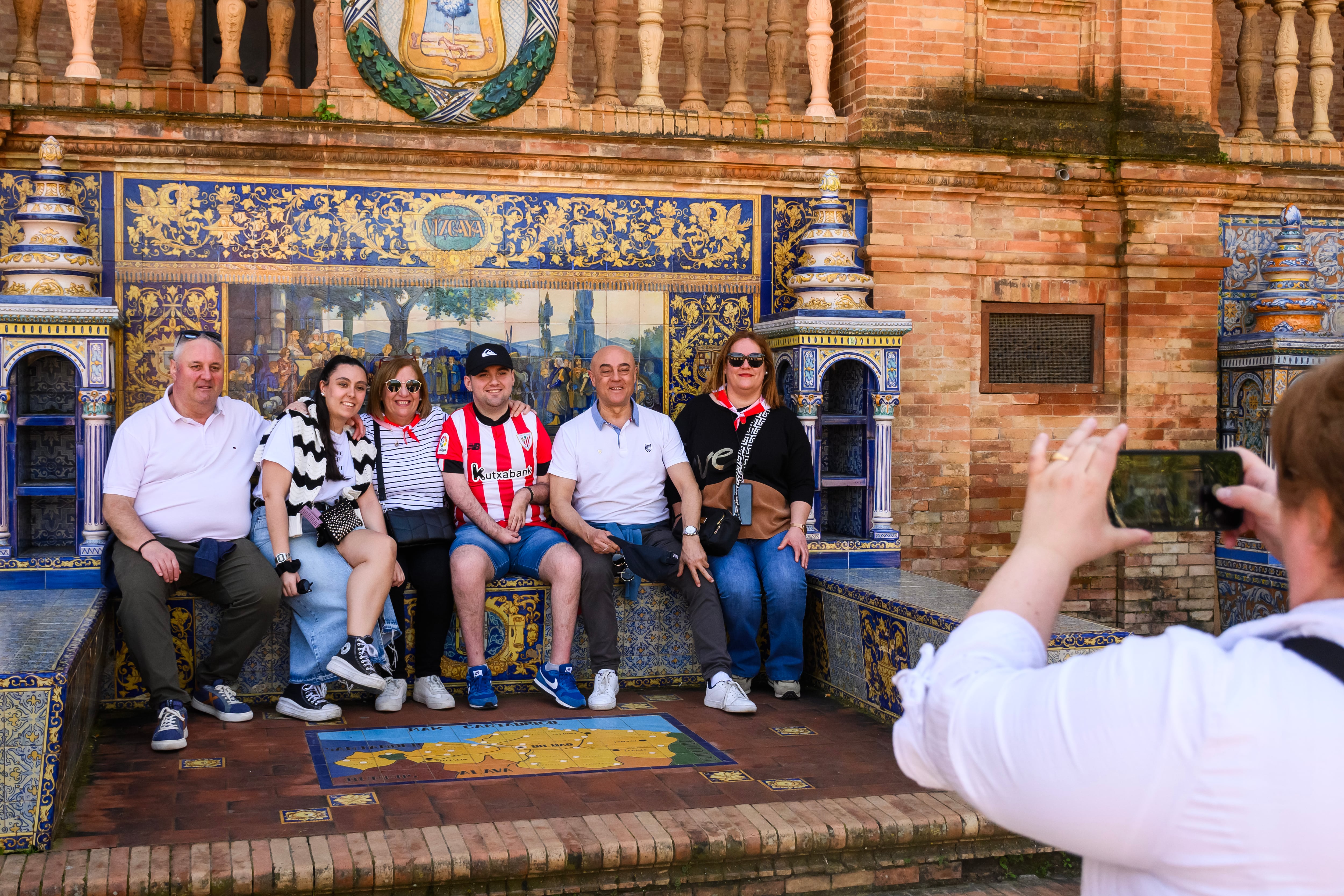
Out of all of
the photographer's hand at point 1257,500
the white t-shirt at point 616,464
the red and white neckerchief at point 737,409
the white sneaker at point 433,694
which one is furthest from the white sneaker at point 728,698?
the photographer's hand at point 1257,500

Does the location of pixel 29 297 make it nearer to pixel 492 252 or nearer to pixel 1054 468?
pixel 492 252

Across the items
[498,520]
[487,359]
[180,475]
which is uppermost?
[487,359]

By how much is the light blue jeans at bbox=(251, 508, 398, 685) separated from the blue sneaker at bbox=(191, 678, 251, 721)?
0.26 meters

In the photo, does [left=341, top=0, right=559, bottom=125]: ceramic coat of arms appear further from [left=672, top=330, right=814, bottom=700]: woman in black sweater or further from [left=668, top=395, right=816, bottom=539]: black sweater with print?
[left=668, top=395, right=816, bottom=539]: black sweater with print

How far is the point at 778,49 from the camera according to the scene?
775cm

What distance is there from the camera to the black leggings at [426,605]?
19.7ft

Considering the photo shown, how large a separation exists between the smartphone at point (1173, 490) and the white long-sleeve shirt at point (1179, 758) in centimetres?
20

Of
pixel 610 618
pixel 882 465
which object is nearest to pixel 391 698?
pixel 610 618

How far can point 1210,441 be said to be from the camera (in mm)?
8328

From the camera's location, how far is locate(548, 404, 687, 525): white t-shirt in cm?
641

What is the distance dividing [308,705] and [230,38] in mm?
3817

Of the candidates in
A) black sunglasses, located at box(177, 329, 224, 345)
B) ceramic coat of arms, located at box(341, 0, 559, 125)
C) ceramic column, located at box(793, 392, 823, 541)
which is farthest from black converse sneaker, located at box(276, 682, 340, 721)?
ceramic coat of arms, located at box(341, 0, 559, 125)

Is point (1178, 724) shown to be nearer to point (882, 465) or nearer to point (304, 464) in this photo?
point (304, 464)

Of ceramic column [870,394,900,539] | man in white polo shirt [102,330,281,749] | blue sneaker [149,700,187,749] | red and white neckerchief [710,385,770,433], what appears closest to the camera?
blue sneaker [149,700,187,749]
